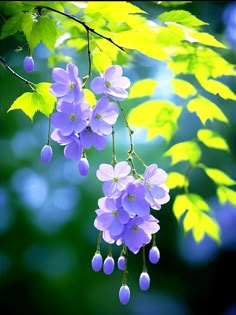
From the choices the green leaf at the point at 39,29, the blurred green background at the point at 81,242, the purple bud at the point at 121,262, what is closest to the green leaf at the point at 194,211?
the purple bud at the point at 121,262

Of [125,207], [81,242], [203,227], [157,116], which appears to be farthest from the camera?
[81,242]

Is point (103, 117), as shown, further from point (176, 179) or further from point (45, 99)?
point (176, 179)

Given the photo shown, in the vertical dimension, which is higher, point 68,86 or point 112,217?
point 68,86

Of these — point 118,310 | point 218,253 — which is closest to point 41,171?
point 118,310

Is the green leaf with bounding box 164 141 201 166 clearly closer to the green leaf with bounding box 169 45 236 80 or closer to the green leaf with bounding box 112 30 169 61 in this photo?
the green leaf with bounding box 169 45 236 80

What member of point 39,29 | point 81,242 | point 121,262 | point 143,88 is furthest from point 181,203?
point 81,242

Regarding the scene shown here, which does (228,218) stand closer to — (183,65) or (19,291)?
(19,291)
